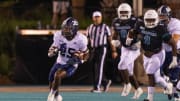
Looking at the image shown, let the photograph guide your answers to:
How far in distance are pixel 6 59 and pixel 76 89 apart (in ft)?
10.4

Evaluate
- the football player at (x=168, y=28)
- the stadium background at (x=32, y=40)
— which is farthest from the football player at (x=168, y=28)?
the stadium background at (x=32, y=40)

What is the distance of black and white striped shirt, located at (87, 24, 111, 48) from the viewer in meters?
18.2

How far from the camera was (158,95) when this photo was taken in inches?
674

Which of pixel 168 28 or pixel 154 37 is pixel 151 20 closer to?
pixel 154 37

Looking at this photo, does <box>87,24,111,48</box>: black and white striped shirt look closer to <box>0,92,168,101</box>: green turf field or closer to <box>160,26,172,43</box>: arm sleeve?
<box>0,92,168,101</box>: green turf field

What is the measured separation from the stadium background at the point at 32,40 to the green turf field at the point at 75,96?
110 inches

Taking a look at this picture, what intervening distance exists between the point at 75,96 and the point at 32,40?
422 cm

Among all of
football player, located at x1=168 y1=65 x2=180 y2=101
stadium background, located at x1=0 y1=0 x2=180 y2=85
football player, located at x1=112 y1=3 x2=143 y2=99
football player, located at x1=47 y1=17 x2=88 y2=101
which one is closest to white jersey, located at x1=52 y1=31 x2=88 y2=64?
football player, located at x1=47 y1=17 x2=88 y2=101

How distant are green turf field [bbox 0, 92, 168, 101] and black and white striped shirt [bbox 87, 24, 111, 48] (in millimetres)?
1314

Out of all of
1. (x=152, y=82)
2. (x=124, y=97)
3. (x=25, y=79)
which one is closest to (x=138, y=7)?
(x=25, y=79)

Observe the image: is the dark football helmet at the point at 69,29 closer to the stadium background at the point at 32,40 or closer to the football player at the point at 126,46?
the football player at the point at 126,46

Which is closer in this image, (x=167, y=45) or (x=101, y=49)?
(x=167, y=45)

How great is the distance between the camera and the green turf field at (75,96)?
1591 centimetres

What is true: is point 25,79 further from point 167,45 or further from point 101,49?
point 167,45
